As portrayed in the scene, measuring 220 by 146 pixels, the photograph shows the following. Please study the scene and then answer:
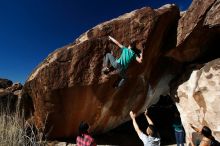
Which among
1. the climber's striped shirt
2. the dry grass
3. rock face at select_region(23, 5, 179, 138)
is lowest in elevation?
the climber's striped shirt

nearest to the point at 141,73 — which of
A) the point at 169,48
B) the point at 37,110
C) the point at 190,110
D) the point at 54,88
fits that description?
the point at 169,48

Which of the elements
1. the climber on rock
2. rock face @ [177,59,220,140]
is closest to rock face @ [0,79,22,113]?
the climber on rock

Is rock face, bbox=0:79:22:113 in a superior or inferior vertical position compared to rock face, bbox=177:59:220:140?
superior

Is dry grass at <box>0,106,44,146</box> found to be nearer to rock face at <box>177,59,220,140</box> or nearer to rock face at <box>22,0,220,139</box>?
rock face at <box>22,0,220,139</box>

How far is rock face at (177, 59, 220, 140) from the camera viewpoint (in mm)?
8438

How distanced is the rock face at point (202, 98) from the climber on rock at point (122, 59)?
192cm

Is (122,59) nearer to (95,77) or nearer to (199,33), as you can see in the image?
(95,77)

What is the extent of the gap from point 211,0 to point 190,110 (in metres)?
3.37

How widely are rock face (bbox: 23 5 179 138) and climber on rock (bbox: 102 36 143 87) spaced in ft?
0.75

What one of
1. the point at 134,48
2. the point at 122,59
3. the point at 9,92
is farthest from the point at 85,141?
the point at 9,92

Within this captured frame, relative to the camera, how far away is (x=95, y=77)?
9.07 meters

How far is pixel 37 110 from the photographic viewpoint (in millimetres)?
9547

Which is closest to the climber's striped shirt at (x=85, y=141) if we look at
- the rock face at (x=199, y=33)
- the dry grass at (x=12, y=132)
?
the dry grass at (x=12, y=132)

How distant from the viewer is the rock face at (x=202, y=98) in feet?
27.7
